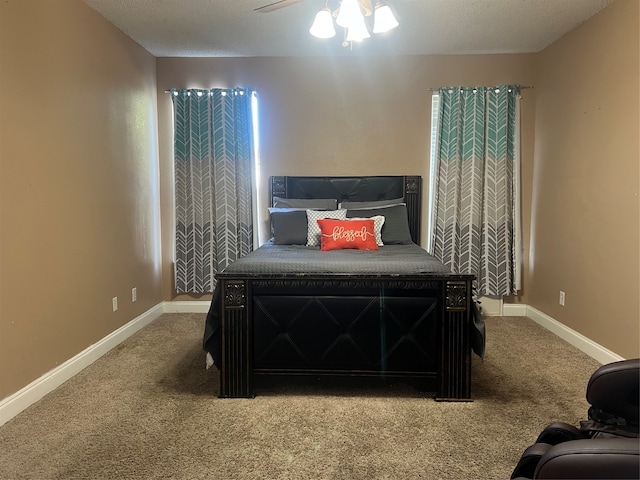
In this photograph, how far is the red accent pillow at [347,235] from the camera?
127 inches

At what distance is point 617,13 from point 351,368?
2919 millimetres

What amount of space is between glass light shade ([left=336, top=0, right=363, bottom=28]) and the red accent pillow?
147 centimetres

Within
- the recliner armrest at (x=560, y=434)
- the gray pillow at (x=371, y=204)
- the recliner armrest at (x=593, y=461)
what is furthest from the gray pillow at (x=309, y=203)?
the recliner armrest at (x=593, y=461)

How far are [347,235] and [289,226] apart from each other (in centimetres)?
62

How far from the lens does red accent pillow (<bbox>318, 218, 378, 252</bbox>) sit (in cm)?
322

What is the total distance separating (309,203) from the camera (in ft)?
13.2

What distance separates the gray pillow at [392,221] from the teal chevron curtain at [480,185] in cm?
56

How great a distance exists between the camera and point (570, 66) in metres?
3.52

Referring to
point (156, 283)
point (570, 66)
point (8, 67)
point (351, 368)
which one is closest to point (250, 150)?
point (156, 283)

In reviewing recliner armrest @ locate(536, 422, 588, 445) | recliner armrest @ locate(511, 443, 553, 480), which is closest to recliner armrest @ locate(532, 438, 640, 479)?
recliner armrest @ locate(511, 443, 553, 480)

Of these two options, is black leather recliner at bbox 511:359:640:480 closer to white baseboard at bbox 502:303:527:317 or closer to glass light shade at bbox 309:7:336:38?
glass light shade at bbox 309:7:336:38

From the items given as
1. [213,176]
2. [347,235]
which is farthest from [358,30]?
[213,176]

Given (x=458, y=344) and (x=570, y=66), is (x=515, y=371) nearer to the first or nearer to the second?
(x=458, y=344)

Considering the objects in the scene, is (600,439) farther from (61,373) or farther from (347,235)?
(61,373)
